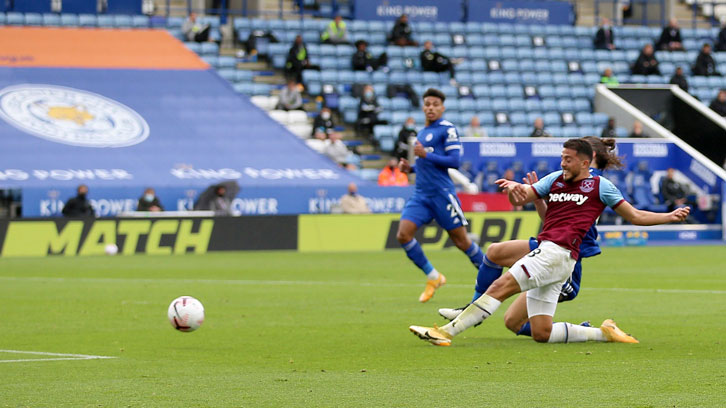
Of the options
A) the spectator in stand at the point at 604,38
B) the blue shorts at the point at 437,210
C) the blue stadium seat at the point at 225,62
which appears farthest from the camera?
the spectator in stand at the point at 604,38

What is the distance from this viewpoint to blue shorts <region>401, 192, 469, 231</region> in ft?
47.4

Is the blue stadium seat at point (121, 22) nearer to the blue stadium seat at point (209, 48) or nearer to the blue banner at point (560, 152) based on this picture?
the blue stadium seat at point (209, 48)

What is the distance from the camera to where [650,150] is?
3275 cm

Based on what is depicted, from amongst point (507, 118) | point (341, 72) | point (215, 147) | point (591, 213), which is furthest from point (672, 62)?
point (591, 213)

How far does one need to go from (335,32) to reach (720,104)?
11.0 m

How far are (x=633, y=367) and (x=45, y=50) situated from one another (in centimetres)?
2657

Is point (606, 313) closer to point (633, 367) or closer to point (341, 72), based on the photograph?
point (633, 367)

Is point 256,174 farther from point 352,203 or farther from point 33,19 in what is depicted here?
point 33,19

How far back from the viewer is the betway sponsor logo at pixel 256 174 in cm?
2909

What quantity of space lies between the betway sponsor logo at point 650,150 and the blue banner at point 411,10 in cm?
Answer: 902

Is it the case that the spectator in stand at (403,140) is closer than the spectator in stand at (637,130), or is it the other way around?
the spectator in stand at (403,140)

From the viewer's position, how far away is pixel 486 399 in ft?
22.9

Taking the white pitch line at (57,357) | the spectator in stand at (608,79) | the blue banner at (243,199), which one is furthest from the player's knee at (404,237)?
Result: the spectator in stand at (608,79)

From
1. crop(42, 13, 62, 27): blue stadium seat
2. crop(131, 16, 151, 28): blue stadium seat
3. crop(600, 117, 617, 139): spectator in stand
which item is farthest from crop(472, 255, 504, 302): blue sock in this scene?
crop(131, 16, 151, 28): blue stadium seat
